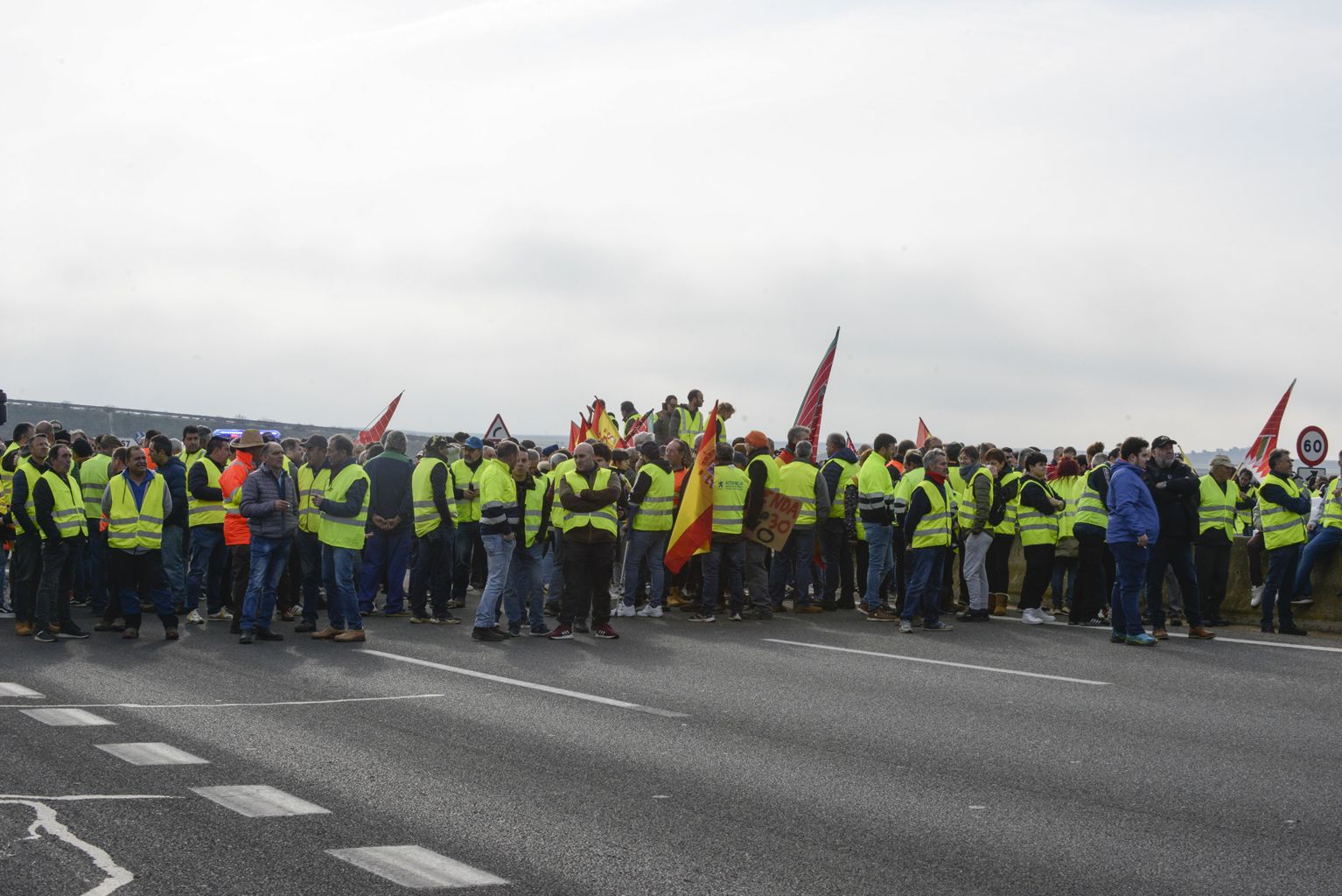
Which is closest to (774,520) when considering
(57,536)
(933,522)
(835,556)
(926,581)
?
(835,556)

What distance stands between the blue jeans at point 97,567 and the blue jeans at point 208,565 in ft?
3.03

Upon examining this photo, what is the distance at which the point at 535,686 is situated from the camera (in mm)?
11359

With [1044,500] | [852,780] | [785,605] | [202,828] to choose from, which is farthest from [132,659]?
[1044,500]

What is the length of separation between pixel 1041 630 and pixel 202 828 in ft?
36.4

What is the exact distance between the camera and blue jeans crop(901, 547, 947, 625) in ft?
50.7

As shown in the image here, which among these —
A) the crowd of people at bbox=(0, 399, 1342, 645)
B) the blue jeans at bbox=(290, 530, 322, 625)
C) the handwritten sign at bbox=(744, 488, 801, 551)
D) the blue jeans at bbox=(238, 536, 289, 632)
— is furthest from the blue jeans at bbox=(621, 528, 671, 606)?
the blue jeans at bbox=(238, 536, 289, 632)

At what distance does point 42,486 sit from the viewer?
543 inches

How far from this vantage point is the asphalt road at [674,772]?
19.9 ft

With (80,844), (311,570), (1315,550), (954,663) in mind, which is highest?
(1315,550)

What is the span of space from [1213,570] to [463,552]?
29.0 ft

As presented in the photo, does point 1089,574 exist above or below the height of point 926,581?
above

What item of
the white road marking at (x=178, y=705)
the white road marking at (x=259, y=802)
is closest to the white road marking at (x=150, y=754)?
the white road marking at (x=259, y=802)

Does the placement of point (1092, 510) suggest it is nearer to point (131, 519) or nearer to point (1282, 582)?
point (1282, 582)

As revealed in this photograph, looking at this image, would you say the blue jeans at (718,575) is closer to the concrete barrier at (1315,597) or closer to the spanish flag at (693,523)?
the spanish flag at (693,523)
